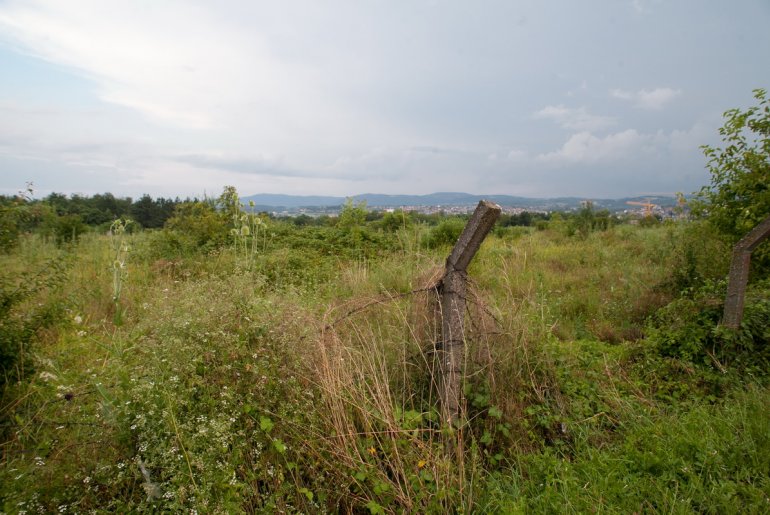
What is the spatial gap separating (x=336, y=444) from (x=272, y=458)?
0.40m

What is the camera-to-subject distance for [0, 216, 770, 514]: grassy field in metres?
2.23

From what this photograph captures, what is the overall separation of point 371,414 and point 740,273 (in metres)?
3.88

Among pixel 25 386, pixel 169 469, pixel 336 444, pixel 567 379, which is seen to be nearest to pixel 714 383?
pixel 567 379

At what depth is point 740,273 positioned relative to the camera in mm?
3936

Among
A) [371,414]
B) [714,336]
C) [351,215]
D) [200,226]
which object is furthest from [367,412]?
[351,215]

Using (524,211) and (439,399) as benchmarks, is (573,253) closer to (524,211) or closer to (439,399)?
(524,211)

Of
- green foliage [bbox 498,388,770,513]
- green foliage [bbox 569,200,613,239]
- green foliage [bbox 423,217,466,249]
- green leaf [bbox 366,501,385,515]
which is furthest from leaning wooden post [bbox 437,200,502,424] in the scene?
green foliage [bbox 569,200,613,239]

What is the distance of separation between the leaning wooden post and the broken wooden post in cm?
291

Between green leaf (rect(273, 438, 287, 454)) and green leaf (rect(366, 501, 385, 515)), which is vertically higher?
green leaf (rect(273, 438, 287, 454))

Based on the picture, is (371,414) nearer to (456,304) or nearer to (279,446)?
(279,446)

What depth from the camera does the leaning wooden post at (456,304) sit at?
2.80 meters

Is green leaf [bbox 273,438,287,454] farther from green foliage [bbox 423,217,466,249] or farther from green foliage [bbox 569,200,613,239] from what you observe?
green foliage [bbox 569,200,613,239]

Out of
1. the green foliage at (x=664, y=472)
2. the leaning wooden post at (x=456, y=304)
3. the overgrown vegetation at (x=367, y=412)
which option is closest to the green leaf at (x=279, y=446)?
the overgrown vegetation at (x=367, y=412)

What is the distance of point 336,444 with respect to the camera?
2.47 m
